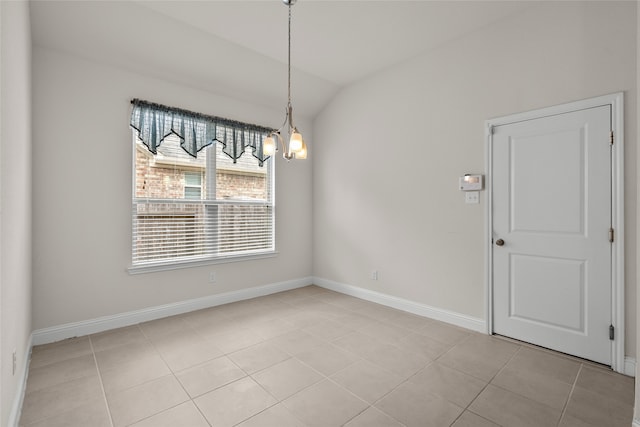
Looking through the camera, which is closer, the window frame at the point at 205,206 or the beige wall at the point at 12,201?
the beige wall at the point at 12,201

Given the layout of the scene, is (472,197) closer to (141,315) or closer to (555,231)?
(555,231)

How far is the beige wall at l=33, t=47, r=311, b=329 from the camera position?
115 inches

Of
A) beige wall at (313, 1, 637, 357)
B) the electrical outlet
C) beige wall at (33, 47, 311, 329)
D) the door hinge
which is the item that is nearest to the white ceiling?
beige wall at (33, 47, 311, 329)

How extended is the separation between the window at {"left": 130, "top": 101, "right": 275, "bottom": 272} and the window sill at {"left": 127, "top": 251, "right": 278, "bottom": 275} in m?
0.01

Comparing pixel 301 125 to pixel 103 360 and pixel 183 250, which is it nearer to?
pixel 183 250

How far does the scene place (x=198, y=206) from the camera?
3.94 meters

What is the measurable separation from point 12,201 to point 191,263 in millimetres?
2124

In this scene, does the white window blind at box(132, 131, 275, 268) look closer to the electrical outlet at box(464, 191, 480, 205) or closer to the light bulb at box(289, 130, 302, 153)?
the light bulb at box(289, 130, 302, 153)

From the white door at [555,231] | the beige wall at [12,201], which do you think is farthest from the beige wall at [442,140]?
the beige wall at [12,201]

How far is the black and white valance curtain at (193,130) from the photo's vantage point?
3.46 metres

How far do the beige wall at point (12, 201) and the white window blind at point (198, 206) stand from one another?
1092 millimetres

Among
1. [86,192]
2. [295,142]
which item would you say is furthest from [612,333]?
[86,192]

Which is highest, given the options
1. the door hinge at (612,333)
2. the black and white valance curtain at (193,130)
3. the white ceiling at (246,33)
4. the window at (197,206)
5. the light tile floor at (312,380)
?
the white ceiling at (246,33)

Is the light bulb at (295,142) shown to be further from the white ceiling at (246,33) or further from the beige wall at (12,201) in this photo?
the beige wall at (12,201)
